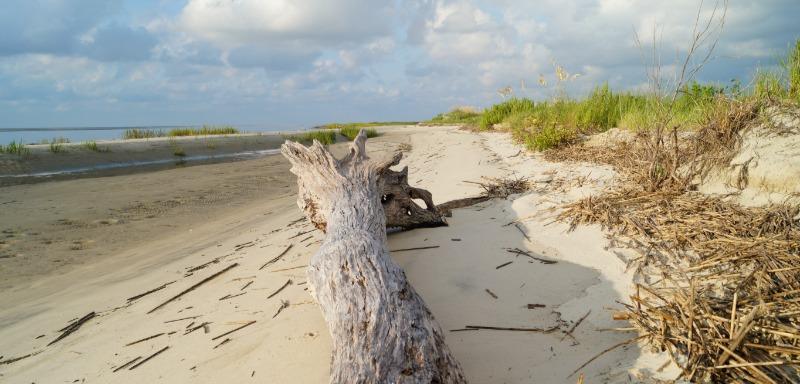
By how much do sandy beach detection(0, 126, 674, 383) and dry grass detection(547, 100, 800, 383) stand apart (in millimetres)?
175

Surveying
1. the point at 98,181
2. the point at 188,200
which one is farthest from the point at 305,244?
the point at 98,181

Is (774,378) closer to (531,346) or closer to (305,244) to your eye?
(531,346)

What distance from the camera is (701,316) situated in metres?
1.83

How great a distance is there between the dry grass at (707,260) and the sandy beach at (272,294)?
175mm

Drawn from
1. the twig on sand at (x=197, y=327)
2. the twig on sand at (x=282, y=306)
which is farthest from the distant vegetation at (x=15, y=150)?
the twig on sand at (x=282, y=306)

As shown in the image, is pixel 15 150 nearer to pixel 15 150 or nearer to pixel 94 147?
pixel 15 150

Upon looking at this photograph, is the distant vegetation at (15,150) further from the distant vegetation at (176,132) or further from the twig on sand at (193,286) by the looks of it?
the twig on sand at (193,286)

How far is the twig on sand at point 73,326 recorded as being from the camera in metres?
3.14

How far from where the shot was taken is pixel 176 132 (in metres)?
20.9

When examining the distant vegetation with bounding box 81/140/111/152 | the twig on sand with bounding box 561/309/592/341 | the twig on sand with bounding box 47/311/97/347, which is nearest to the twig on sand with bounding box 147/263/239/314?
the twig on sand with bounding box 47/311/97/347

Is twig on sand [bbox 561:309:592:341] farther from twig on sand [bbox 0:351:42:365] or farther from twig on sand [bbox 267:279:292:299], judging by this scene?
twig on sand [bbox 0:351:42:365]

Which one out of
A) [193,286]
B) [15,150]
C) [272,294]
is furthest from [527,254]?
[15,150]

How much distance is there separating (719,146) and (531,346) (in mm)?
2984

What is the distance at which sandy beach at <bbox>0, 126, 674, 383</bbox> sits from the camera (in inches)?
83.4
